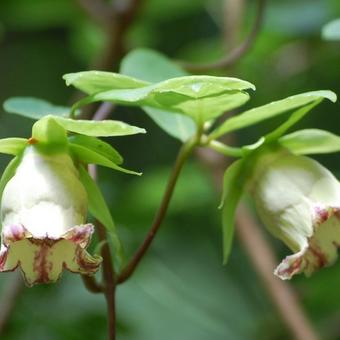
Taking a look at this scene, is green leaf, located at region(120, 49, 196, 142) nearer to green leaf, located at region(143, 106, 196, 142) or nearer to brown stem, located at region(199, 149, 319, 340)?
green leaf, located at region(143, 106, 196, 142)

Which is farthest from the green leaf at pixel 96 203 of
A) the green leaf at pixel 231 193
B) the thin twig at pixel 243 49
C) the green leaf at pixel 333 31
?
the thin twig at pixel 243 49

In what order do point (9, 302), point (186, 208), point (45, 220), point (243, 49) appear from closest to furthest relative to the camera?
point (45, 220) < point (243, 49) < point (9, 302) < point (186, 208)

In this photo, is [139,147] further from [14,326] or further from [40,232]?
[40,232]

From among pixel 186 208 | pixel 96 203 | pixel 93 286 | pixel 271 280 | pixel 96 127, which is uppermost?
pixel 96 127

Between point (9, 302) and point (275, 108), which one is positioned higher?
point (275, 108)

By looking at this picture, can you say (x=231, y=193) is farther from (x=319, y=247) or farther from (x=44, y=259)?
(x=44, y=259)

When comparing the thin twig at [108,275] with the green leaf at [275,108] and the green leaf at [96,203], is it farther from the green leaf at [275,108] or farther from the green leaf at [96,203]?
the green leaf at [275,108]

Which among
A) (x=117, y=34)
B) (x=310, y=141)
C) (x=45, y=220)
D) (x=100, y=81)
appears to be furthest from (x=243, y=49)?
(x=45, y=220)

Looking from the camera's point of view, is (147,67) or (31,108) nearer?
(31,108)
